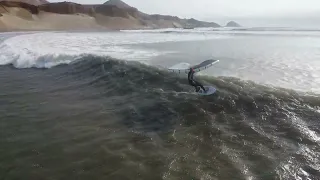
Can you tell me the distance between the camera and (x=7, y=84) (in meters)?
11.9

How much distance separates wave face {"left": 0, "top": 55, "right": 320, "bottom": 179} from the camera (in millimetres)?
4988

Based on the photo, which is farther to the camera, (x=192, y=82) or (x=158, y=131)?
(x=192, y=82)

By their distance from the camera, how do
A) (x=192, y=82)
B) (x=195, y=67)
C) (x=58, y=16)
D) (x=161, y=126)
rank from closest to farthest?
(x=161, y=126)
(x=192, y=82)
(x=195, y=67)
(x=58, y=16)

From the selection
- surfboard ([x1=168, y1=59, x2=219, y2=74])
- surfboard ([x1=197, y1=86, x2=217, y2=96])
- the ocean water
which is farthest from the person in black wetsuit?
surfboard ([x1=168, y1=59, x2=219, y2=74])

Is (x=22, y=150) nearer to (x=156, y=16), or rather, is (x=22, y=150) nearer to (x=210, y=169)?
(x=210, y=169)

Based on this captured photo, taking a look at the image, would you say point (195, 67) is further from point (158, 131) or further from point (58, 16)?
point (58, 16)

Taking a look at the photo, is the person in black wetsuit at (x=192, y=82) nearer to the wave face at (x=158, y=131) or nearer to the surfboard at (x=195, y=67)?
the wave face at (x=158, y=131)

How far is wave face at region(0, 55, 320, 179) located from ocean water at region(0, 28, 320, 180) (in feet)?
0.07

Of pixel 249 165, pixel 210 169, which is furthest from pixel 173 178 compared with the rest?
pixel 249 165

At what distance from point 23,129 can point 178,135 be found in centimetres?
372

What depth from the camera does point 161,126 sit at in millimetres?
7051

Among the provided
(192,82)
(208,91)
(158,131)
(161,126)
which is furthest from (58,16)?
(158,131)

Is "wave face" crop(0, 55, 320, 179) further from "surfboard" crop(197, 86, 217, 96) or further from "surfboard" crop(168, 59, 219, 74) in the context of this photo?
"surfboard" crop(168, 59, 219, 74)

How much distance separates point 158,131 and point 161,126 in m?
0.34
